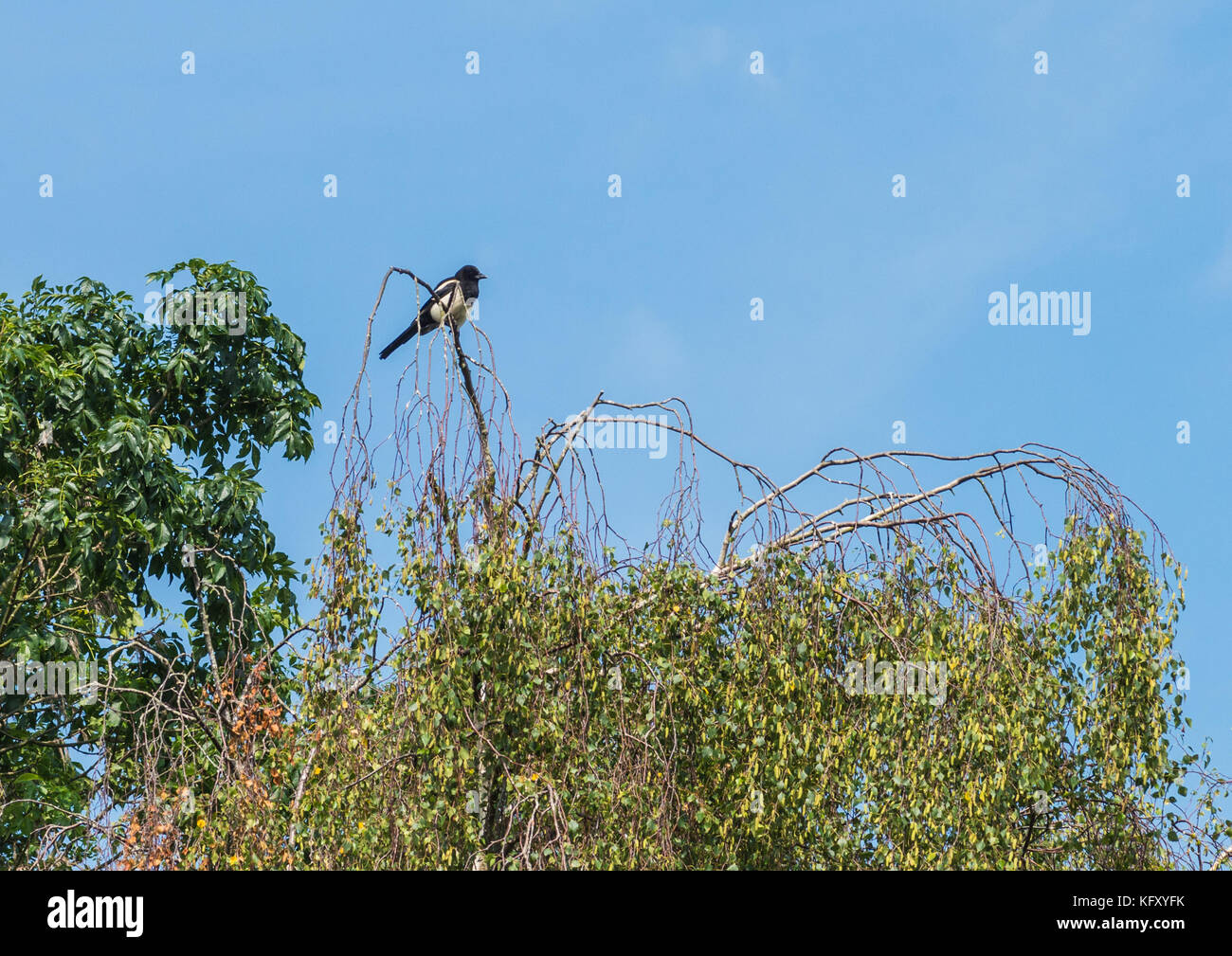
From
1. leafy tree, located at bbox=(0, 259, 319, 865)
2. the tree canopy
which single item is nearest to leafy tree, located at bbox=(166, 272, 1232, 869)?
the tree canopy

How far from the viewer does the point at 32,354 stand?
1112cm

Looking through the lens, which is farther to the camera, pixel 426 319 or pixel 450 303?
pixel 426 319

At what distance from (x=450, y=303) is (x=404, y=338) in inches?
31.8

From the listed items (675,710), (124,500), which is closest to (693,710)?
(675,710)

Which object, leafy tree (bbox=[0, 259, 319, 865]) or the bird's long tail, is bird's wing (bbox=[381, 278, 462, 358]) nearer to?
the bird's long tail

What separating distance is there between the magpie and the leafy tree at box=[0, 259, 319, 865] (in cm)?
298

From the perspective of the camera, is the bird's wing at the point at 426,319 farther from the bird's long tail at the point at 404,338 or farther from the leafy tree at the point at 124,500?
the leafy tree at the point at 124,500

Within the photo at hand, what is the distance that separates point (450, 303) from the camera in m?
6.79

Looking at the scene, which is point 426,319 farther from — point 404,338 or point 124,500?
point 124,500

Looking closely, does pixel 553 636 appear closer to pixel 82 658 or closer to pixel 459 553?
pixel 459 553

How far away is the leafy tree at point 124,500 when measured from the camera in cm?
1041

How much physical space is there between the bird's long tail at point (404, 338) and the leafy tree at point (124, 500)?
3.01m

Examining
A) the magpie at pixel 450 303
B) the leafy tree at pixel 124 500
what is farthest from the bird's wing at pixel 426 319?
the leafy tree at pixel 124 500
